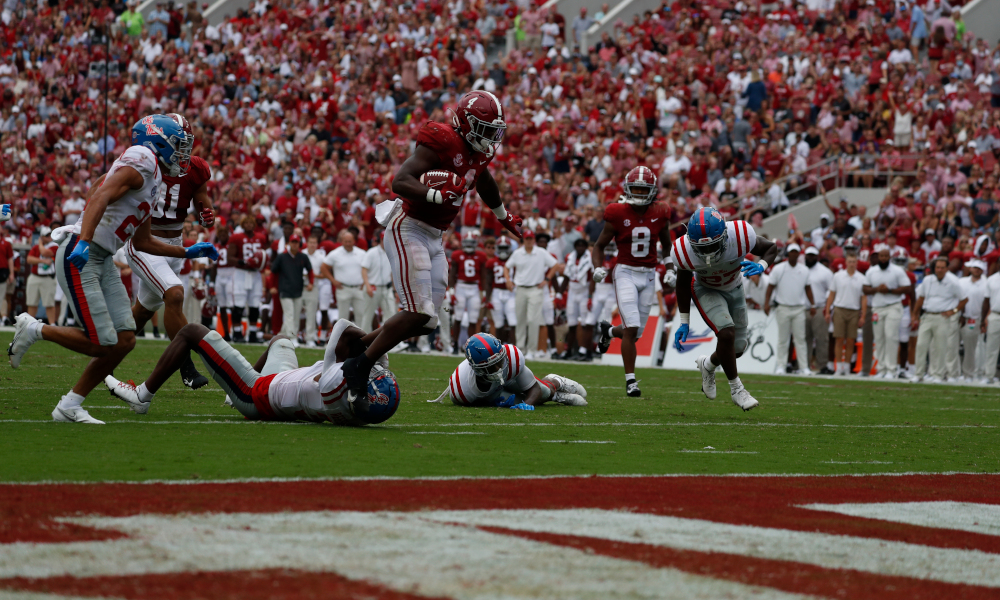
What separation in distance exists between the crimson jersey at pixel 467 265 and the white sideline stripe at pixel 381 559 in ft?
52.5

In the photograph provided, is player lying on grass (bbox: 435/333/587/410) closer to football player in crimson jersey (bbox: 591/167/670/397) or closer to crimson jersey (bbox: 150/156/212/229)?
football player in crimson jersey (bbox: 591/167/670/397)

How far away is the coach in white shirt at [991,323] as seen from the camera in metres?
15.7

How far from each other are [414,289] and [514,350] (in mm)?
1937

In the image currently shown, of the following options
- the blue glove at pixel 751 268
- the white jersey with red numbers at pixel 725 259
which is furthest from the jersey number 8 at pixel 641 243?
the blue glove at pixel 751 268

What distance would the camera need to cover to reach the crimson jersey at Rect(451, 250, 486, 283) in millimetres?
19781

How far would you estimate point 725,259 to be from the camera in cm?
884

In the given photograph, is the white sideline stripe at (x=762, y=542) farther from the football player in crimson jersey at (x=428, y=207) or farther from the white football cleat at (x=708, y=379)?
the white football cleat at (x=708, y=379)

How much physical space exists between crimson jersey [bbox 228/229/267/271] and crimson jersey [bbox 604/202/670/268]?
9280 millimetres

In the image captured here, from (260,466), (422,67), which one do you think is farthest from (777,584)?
(422,67)

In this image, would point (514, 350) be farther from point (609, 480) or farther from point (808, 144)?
point (808, 144)

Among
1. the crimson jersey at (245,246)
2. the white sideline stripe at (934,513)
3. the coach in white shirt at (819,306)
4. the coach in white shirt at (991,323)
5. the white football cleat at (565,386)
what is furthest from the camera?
the crimson jersey at (245,246)

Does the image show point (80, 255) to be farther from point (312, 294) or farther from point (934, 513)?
point (312, 294)

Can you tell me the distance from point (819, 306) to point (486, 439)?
11.7m

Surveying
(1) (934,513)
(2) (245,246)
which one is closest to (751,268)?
(1) (934,513)
